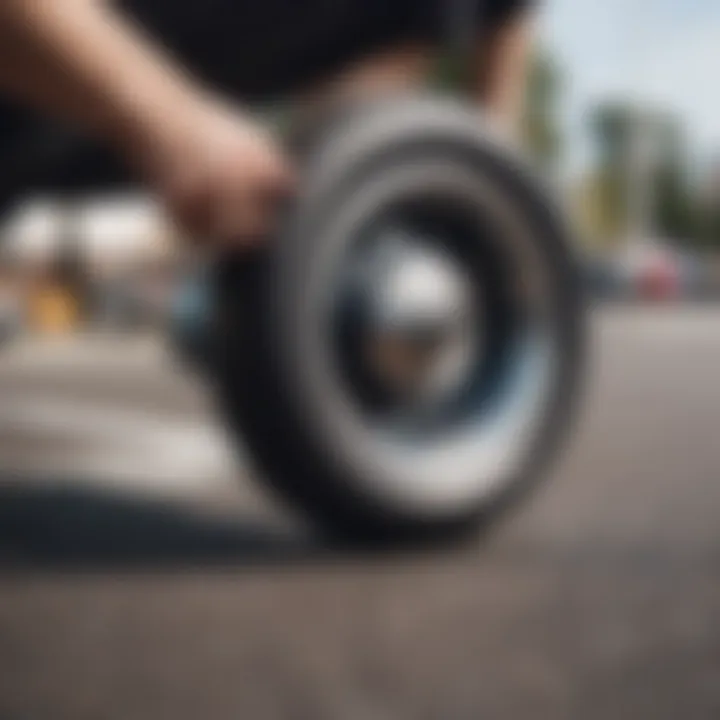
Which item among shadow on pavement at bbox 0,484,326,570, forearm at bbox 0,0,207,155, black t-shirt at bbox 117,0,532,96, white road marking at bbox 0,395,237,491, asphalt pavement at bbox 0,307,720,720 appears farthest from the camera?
white road marking at bbox 0,395,237,491

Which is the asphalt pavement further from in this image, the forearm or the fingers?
the forearm

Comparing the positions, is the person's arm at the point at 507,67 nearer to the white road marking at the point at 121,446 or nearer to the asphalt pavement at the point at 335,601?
the asphalt pavement at the point at 335,601

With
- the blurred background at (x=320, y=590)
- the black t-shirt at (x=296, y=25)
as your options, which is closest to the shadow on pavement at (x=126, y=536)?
the blurred background at (x=320, y=590)

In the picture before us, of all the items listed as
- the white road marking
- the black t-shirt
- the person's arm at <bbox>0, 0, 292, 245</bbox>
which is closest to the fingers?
the person's arm at <bbox>0, 0, 292, 245</bbox>

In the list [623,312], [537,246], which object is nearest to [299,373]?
[537,246]

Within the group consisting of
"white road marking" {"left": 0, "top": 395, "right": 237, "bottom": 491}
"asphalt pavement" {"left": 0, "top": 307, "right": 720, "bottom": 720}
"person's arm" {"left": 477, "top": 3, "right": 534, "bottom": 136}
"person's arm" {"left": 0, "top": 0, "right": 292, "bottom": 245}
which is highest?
"person's arm" {"left": 477, "top": 3, "right": 534, "bottom": 136}

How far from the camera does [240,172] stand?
8.23 feet

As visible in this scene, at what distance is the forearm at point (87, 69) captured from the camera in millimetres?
2434

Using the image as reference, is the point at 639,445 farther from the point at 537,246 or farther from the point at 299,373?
the point at 299,373

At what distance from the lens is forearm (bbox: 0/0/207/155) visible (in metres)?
2.43

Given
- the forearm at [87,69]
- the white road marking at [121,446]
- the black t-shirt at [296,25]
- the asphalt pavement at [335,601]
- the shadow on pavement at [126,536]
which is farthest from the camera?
the white road marking at [121,446]

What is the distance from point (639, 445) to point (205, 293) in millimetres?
1560

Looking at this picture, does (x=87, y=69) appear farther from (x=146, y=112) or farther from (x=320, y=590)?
(x=320, y=590)

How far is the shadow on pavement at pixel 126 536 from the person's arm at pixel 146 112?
1.43 feet
